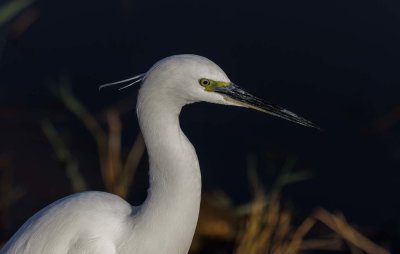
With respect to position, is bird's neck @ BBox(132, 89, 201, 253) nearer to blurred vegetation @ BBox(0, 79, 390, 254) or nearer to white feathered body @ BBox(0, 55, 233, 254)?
white feathered body @ BBox(0, 55, 233, 254)

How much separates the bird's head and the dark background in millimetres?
1852

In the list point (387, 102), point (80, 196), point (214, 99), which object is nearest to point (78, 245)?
point (80, 196)

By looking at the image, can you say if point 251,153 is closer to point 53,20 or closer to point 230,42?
point 230,42

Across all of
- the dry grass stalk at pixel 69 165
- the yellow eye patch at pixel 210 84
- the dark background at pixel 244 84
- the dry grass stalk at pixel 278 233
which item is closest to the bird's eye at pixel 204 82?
the yellow eye patch at pixel 210 84

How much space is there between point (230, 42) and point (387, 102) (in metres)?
0.92

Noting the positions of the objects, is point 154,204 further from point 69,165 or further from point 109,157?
point 69,165

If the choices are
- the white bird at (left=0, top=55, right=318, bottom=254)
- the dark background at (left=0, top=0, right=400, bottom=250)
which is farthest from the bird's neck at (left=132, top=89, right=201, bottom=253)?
the dark background at (left=0, top=0, right=400, bottom=250)

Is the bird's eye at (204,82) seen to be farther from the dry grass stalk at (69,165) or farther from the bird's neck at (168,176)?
the dry grass stalk at (69,165)

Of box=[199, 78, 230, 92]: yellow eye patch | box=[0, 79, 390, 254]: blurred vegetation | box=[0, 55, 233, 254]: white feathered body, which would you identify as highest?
box=[199, 78, 230, 92]: yellow eye patch

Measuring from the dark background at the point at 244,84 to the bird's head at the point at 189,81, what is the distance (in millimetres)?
1852

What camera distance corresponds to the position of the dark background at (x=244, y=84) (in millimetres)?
4504

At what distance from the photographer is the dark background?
14.8 feet

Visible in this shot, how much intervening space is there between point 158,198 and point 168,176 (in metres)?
0.09

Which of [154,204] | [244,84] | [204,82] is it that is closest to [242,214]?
[244,84]
